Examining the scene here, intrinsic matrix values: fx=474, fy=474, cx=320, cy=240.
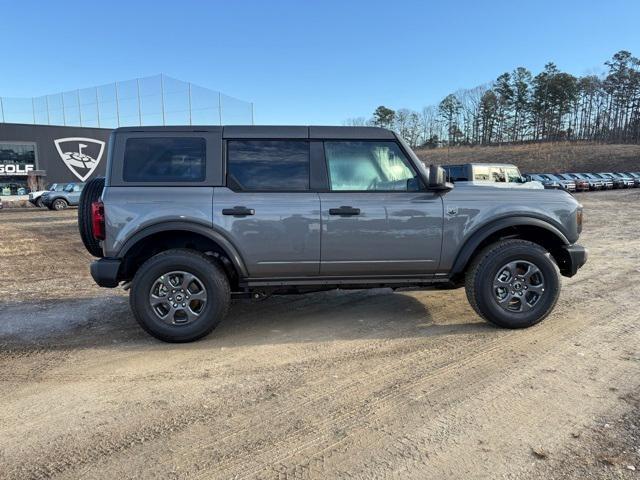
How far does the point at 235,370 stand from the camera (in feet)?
12.8

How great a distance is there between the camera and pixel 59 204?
2831cm

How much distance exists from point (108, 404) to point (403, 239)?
113 inches

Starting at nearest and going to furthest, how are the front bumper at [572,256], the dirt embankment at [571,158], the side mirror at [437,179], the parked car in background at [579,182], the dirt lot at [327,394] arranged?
the dirt lot at [327,394] < the side mirror at [437,179] < the front bumper at [572,256] < the parked car in background at [579,182] < the dirt embankment at [571,158]

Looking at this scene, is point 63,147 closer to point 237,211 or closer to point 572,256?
point 237,211

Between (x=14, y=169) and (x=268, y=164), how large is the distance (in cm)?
4849

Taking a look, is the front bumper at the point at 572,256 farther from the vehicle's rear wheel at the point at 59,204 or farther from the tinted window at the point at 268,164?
the vehicle's rear wheel at the point at 59,204

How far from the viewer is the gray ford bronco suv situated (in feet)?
14.5

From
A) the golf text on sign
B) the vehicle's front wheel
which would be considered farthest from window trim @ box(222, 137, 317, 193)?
the golf text on sign

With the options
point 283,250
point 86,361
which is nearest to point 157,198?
point 283,250

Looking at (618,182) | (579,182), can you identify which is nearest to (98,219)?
(579,182)

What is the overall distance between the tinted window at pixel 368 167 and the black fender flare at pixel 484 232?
2.56 feet

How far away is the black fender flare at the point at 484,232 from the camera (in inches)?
185

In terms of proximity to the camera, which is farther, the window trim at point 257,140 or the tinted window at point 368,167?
the tinted window at point 368,167

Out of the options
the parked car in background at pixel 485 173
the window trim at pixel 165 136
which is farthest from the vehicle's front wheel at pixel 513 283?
the parked car in background at pixel 485 173
